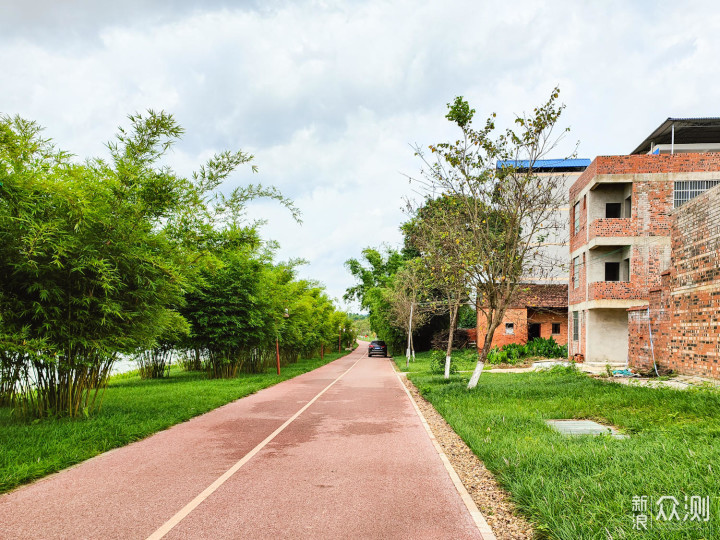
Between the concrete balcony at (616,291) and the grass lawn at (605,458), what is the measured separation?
12.5 m

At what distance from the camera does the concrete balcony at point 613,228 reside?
22406 millimetres

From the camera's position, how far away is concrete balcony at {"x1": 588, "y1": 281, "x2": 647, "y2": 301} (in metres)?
22.3

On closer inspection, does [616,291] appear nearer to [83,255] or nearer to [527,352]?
[527,352]

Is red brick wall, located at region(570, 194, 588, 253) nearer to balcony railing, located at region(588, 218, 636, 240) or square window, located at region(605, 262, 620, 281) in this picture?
balcony railing, located at region(588, 218, 636, 240)

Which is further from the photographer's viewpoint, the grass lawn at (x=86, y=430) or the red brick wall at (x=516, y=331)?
the red brick wall at (x=516, y=331)

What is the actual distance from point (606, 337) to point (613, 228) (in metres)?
5.11

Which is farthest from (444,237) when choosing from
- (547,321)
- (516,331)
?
(547,321)

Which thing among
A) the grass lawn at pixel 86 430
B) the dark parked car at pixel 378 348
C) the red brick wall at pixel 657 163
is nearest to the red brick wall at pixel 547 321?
the red brick wall at pixel 657 163

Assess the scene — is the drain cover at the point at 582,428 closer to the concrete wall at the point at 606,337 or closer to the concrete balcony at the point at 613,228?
the concrete balcony at the point at 613,228

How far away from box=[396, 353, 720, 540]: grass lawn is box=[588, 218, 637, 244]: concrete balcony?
13.0 m

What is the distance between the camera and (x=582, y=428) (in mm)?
8422

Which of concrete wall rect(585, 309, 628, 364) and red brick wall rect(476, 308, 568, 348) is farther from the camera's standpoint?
red brick wall rect(476, 308, 568, 348)

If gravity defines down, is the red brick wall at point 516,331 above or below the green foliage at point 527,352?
above

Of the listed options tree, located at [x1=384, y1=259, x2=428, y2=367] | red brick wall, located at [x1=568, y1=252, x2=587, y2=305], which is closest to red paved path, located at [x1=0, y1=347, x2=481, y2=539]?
red brick wall, located at [x1=568, y1=252, x2=587, y2=305]
